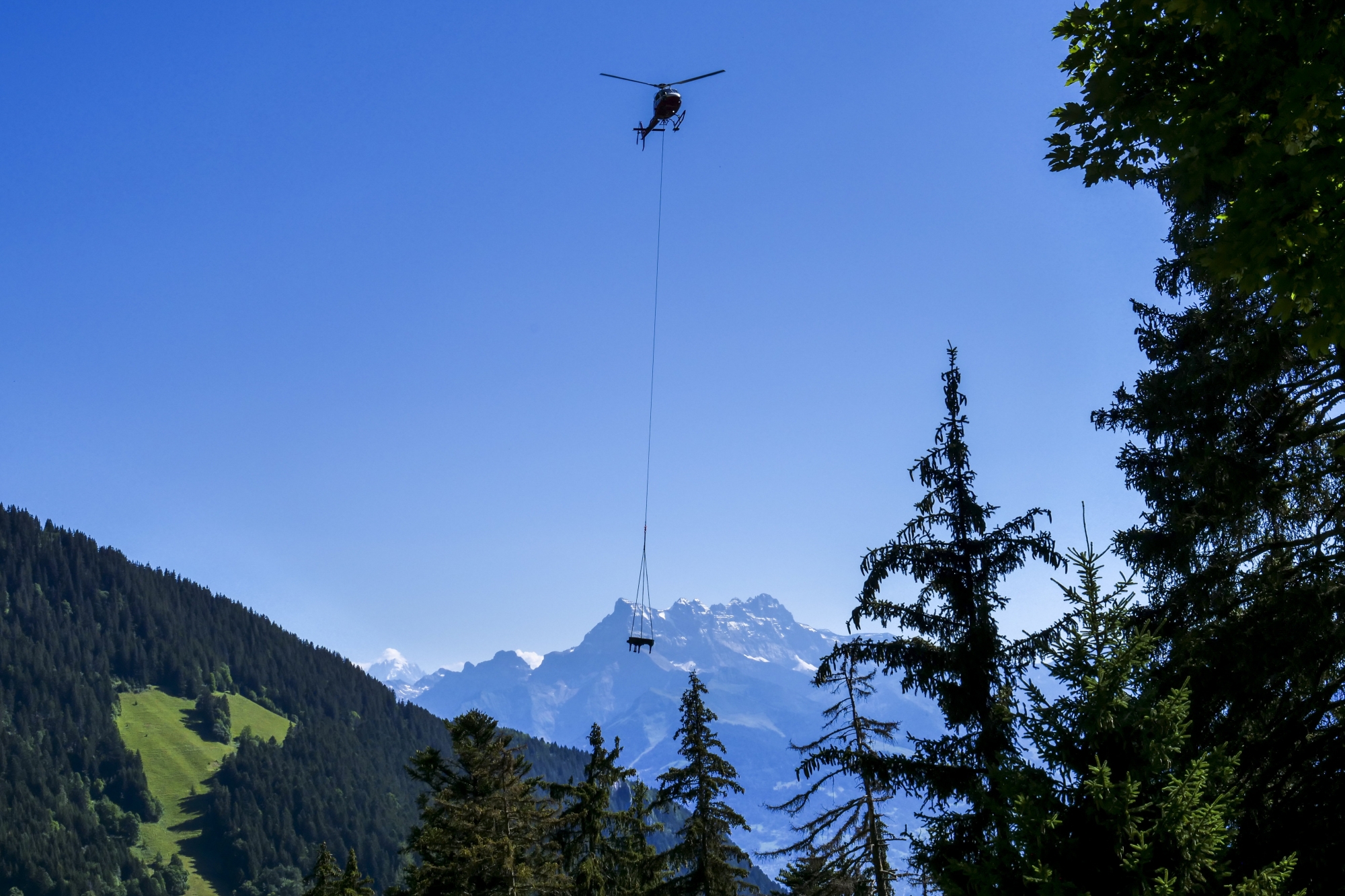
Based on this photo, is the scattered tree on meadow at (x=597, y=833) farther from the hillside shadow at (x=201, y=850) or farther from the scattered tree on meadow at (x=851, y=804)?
the hillside shadow at (x=201, y=850)

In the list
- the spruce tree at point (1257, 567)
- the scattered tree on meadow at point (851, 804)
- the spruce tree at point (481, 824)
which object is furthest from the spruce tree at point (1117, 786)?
the spruce tree at point (481, 824)

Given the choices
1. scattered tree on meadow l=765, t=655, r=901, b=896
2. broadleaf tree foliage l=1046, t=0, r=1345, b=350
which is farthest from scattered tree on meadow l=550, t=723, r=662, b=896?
broadleaf tree foliage l=1046, t=0, r=1345, b=350

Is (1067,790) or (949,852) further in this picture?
(949,852)

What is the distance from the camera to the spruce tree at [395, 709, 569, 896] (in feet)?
77.5

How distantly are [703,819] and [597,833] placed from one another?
4438 mm

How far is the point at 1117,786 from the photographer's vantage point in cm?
864

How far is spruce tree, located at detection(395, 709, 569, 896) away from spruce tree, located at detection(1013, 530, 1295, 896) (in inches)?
659

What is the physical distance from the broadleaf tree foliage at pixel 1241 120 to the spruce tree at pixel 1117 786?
14.6 feet

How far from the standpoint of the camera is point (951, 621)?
1533 cm

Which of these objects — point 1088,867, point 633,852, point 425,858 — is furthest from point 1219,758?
point 633,852

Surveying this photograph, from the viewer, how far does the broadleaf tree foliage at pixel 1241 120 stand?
208 inches

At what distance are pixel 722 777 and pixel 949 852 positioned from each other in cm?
1668

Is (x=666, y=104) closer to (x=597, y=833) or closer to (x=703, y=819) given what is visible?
(x=703, y=819)

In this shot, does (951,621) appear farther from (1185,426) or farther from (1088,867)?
(1088,867)
